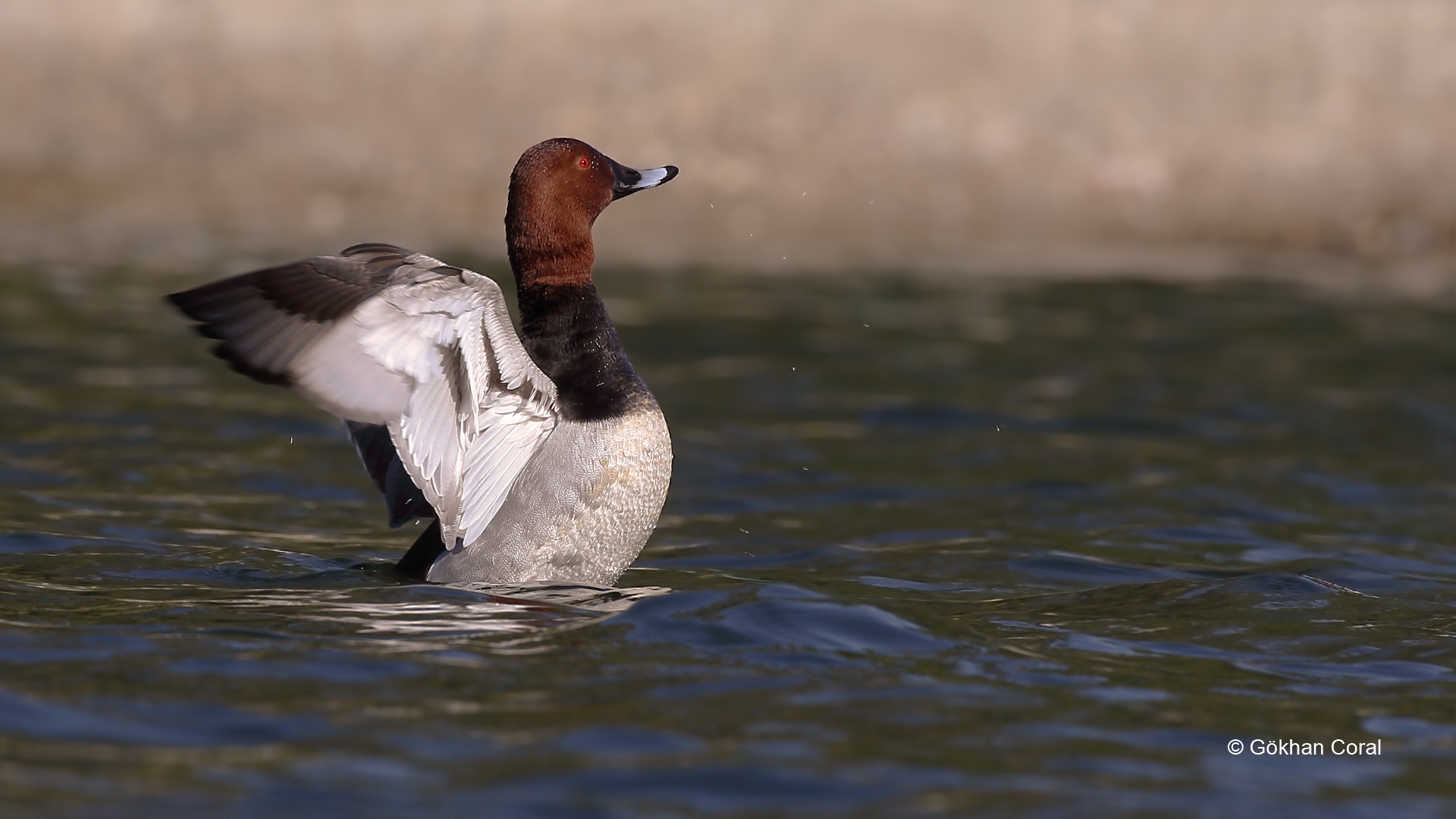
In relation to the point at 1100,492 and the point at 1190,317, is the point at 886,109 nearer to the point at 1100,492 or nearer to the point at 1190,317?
the point at 1190,317

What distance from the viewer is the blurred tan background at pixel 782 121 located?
13.7m

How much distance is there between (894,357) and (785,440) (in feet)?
6.03

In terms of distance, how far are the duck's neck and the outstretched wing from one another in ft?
0.53

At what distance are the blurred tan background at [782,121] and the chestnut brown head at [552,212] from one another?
7.52 meters

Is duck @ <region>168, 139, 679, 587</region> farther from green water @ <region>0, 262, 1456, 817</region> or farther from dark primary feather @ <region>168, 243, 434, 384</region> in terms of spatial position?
green water @ <region>0, 262, 1456, 817</region>

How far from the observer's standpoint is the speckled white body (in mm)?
5492

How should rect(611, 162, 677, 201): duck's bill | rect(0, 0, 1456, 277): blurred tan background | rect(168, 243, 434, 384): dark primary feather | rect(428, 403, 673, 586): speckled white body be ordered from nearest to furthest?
rect(168, 243, 434, 384): dark primary feather < rect(428, 403, 673, 586): speckled white body < rect(611, 162, 677, 201): duck's bill < rect(0, 0, 1456, 277): blurred tan background

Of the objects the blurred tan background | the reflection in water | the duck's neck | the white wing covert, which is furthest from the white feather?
the blurred tan background

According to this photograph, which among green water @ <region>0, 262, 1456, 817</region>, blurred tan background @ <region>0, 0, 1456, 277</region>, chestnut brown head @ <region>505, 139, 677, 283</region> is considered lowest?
green water @ <region>0, 262, 1456, 817</region>

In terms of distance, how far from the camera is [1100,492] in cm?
813

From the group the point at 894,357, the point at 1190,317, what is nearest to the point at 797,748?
the point at 894,357

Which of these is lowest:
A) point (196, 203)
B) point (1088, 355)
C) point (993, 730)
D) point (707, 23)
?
point (993, 730)

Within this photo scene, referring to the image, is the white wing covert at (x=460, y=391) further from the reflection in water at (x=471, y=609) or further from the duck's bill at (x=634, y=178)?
the duck's bill at (x=634, y=178)

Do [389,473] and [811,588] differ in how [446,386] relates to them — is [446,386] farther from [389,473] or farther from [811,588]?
[811,588]
